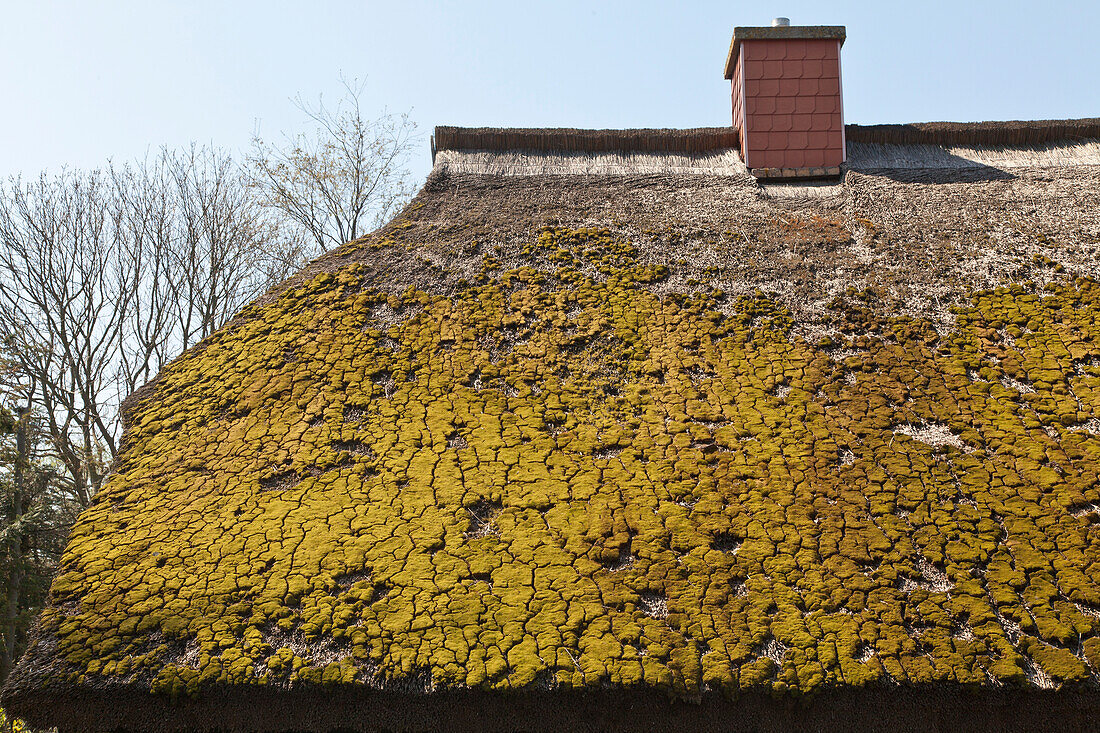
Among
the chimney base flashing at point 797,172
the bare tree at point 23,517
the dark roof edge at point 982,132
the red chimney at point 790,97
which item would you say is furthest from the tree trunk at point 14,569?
the dark roof edge at point 982,132

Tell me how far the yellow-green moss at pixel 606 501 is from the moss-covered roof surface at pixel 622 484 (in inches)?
0.6

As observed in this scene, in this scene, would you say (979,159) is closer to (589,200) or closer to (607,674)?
(589,200)

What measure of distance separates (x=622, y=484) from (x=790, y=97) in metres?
5.06

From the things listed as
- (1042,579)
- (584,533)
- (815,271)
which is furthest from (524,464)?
(815,271)

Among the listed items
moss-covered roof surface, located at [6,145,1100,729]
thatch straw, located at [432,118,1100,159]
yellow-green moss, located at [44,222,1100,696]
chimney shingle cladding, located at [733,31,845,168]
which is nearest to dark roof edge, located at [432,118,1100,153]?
thatch straw, located at [432,118,1100,159]

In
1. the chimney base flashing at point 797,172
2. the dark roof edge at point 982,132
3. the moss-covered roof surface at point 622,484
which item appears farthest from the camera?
the dark roof edge at point 982,132

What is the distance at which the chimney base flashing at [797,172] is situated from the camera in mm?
6309

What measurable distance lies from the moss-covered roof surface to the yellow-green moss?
1cm

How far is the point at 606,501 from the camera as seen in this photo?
3217 mm

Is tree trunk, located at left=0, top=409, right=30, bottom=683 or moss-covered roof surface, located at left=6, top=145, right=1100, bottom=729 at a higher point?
moss-covered roof surface, located at left=6, top=145, right=1100, bottom=729

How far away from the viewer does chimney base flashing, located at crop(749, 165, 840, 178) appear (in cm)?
631

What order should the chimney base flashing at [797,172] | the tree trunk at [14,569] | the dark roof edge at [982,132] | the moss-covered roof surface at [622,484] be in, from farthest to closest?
the tree trunk at [14,569], the dark roof edge at [982,132], the chimney base flashing at [797,172], the moss-covered roof surface at [622,484]

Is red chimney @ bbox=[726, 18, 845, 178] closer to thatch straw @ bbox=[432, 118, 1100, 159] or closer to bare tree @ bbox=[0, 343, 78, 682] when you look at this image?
thatch straw @ bbox=[432, 118, 1100, 159]

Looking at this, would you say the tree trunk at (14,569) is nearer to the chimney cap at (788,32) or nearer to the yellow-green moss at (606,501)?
the yellow-green moss at (606,501)
